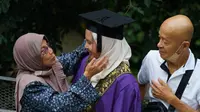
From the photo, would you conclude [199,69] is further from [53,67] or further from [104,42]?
[53,67]

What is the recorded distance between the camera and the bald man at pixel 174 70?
321 centimetres

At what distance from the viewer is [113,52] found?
326 cm

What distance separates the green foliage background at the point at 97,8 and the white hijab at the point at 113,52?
4.81 feet

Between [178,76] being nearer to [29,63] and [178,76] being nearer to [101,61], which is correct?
[101,61]

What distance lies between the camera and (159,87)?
329 centimetres

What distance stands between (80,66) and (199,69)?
82 cm

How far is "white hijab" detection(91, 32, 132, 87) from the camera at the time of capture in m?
3.25

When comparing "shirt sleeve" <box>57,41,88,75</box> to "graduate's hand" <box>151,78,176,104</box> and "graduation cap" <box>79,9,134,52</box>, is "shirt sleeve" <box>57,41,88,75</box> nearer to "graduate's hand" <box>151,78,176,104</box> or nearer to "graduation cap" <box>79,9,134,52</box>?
"graduation cap" <box>79,9,134,52</box>

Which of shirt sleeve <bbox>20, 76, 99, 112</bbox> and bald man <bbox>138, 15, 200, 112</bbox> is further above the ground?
bald man <bbox>138, 15, 200, 112</bbox>

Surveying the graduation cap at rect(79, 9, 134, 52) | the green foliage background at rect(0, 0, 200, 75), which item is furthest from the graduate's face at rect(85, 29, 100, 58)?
the green foliage background at rect(0, 0, 200, 75)

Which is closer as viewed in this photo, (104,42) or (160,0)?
(104,42)

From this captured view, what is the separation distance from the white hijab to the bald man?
0.22 meters

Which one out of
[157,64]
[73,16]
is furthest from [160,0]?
[157,64]

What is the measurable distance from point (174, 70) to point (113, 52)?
0.43 meters
